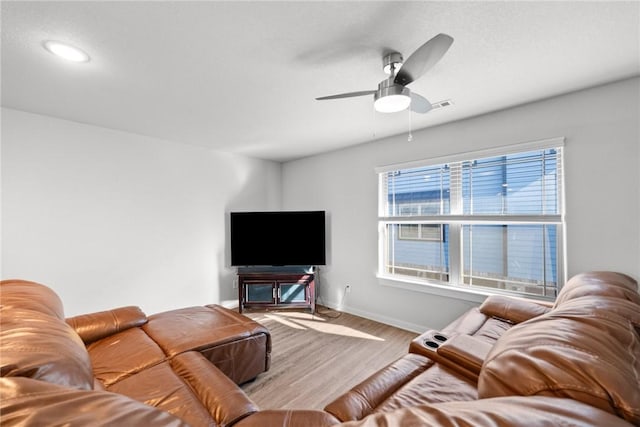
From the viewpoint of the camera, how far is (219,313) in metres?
2.46

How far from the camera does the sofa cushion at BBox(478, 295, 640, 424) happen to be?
604 millimetres

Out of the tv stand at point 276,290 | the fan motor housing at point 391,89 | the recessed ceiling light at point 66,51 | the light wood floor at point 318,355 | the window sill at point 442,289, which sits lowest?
the light wood floor at point 318,355

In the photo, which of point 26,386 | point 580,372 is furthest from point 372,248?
point 26,386

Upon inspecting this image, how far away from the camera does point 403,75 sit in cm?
154

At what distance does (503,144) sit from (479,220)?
77cm

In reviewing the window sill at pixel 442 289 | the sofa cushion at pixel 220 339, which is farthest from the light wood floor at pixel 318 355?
the window sill at pixel 442 289

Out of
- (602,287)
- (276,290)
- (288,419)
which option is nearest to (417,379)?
(288,419)

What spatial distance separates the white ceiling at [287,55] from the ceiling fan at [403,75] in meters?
0.11

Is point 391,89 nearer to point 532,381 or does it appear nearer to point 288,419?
point 532,381

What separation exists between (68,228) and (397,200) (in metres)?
3.70

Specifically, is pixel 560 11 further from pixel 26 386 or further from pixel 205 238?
pixel 205 238

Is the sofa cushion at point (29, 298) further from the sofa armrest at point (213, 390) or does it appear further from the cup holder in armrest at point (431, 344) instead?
the cup holder in armrest at point (431, 344)

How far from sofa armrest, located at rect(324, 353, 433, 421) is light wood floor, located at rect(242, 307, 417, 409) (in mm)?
779

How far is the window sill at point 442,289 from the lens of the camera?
107 inches
